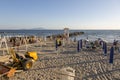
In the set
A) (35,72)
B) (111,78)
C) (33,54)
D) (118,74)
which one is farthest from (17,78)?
(118,74)

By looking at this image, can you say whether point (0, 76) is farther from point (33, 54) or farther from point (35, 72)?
point (33, 54)

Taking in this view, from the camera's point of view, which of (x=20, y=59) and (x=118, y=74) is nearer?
(x=118, y=74)

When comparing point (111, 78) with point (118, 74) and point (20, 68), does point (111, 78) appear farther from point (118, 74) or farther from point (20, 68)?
point (20, 68)

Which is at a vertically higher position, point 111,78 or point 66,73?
point 66,73

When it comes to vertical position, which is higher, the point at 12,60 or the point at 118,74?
the point at 12,60

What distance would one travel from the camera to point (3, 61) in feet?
33.1

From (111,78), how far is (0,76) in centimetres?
529

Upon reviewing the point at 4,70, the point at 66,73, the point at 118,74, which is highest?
the point at 66,73

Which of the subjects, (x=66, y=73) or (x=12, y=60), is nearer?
(x=66, y=73)

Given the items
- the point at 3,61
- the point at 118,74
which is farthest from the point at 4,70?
the point at 118,74

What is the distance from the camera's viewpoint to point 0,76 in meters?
7.54

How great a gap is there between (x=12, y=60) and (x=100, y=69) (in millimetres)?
5221

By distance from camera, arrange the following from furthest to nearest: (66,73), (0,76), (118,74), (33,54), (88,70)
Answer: (33,54) → (88,70) → (118,74) → (0,76) → (66,73)

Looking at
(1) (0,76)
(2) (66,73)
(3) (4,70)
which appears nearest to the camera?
(2) (66,73)
